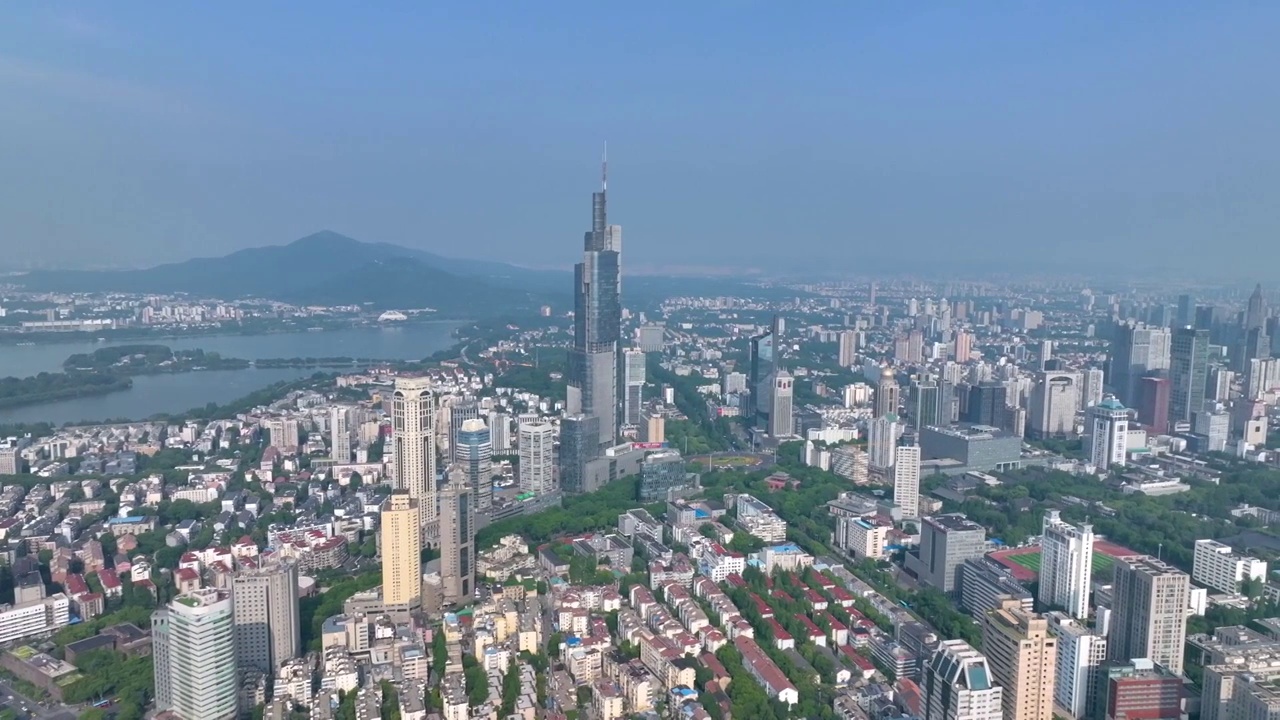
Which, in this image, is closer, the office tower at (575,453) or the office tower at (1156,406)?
the office tower at (575,453)

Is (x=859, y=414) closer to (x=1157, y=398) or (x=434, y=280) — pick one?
(x=1157, y=398)

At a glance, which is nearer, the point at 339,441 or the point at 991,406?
the point at 339,441

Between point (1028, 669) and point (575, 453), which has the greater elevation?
point (1028, 669)

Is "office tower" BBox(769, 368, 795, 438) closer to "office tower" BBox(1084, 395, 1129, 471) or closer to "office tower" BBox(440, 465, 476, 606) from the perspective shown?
"office tower" BBox(1084, 395, 1129, 471)

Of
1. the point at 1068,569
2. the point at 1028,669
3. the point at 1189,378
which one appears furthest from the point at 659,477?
the point at 1189,378

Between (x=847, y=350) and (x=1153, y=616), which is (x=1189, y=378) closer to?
(x=847, y=350)

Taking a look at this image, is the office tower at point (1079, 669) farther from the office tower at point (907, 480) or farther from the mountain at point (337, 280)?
the mountain at point (337, 280)

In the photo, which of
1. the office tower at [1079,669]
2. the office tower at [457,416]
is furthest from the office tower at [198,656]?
the office tower at [457,416]
